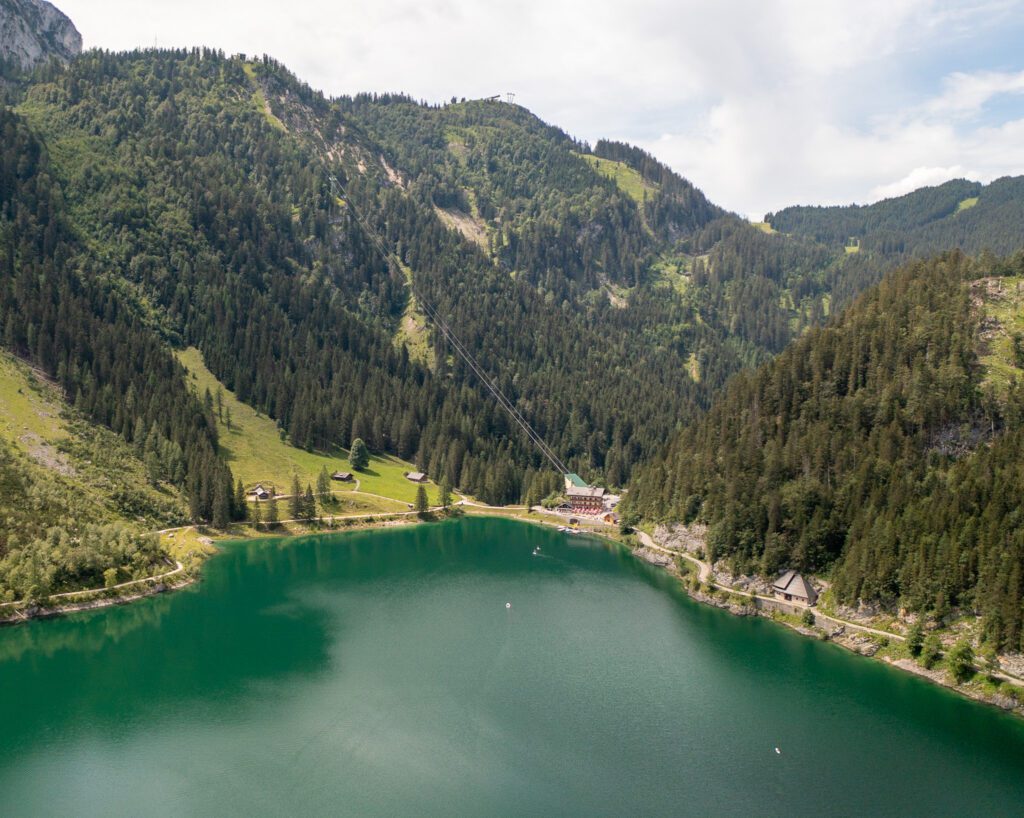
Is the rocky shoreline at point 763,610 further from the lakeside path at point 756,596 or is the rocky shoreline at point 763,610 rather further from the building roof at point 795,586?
the building roof at point 795,586

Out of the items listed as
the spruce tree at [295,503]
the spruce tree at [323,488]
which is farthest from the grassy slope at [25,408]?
the spruce tree at [323,488]

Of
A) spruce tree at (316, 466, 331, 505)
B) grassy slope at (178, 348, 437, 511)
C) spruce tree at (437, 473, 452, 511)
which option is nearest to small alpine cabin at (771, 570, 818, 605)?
spruce tree at (437, 473, 452, 511)

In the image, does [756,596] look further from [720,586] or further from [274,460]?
[274,460]

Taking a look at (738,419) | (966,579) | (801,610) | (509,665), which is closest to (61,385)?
(509,665)

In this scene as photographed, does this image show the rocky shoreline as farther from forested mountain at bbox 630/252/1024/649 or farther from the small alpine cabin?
forested mountain at bbox 630/252/1024/649

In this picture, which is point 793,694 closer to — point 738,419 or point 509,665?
point 509,665

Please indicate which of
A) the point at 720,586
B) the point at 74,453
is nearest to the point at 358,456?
the point at 74,453
